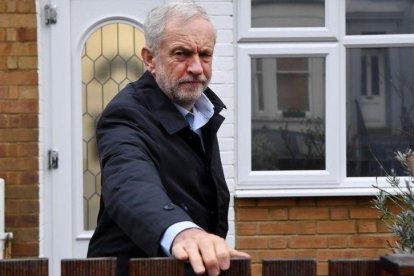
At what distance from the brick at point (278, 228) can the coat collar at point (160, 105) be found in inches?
123

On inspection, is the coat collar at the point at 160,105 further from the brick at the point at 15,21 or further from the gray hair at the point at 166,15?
the brick at the point at 15,21

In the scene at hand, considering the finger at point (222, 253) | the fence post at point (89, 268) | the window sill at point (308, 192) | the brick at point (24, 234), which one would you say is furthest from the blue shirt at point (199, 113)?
the brick at point (24, 234)

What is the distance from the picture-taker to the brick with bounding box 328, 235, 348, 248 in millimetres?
5648

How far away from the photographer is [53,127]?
561 cm

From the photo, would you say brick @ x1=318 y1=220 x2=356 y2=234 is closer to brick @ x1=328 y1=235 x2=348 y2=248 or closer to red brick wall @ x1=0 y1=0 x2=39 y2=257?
brick @ x1=328 y1=235 x2=348 y2=248

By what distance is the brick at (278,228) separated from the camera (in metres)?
5.60

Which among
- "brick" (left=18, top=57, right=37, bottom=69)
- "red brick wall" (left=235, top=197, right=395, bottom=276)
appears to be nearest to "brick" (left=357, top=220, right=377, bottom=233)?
"red brick wall" (left=235, top=197, right=395, bottom=276)

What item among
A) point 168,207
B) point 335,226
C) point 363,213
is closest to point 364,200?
point 363,213

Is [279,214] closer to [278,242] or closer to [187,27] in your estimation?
[278,242]

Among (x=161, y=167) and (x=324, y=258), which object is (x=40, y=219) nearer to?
(x=324, y=258)

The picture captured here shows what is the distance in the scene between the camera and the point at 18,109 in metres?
5.47

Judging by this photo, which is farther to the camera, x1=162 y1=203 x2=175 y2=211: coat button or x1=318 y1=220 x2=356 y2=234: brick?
x1=318 y1=220 x2=356 y2=234: brick

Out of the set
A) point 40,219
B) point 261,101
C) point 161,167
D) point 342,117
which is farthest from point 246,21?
point 161,167

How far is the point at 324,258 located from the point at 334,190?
44 centimetres
